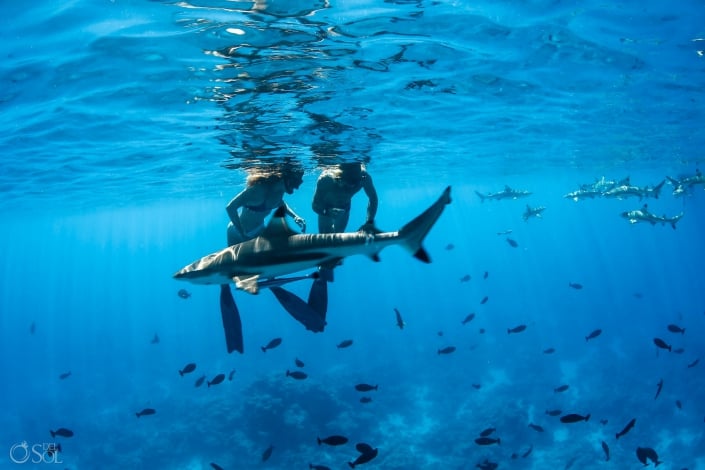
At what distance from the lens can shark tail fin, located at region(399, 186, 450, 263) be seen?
186 inches

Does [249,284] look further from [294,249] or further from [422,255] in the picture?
[422,255]

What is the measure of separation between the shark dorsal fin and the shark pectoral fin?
0.56m

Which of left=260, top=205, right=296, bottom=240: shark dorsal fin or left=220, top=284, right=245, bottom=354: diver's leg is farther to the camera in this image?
left=220, top=284, right=245, bottom=354: diver's leg

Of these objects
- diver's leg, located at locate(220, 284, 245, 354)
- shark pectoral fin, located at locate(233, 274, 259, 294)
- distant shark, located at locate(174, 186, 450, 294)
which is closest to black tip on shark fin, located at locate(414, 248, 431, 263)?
distant shark, located at locate(174, 186, 450, 294)

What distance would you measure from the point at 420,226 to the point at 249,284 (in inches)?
80.4

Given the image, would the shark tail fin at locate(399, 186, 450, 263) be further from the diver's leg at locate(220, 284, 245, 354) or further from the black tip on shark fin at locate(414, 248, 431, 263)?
the diver's leg at locate(220, 284, 245, 354)

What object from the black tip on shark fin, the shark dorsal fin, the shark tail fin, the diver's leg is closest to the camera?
the shark tail fin

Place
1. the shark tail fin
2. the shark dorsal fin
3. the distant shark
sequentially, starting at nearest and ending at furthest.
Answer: the shark tail fin → the distant shark → the shark dorsal fin

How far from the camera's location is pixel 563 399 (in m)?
25.8

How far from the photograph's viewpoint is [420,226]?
4.80 meters
